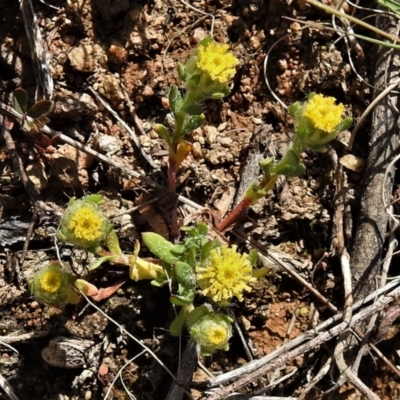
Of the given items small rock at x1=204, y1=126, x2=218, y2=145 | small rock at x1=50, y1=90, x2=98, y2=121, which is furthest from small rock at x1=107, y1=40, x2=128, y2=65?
small rock at x1=204, y1=126, x2=218, y2=145

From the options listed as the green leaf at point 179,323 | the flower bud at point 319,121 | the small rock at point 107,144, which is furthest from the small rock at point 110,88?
the green leaf at point 179,323

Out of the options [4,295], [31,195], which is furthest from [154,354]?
[31,195]

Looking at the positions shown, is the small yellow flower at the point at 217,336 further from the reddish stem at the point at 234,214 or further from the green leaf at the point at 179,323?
the reddish stem at the point at 234,214

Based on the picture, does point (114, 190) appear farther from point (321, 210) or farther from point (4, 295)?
point (321, 210)

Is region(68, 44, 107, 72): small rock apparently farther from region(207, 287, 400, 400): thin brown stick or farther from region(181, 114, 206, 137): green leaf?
region(207, 287, 400, 400): thin brown stick

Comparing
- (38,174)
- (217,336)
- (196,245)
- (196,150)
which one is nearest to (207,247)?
(196,245)
